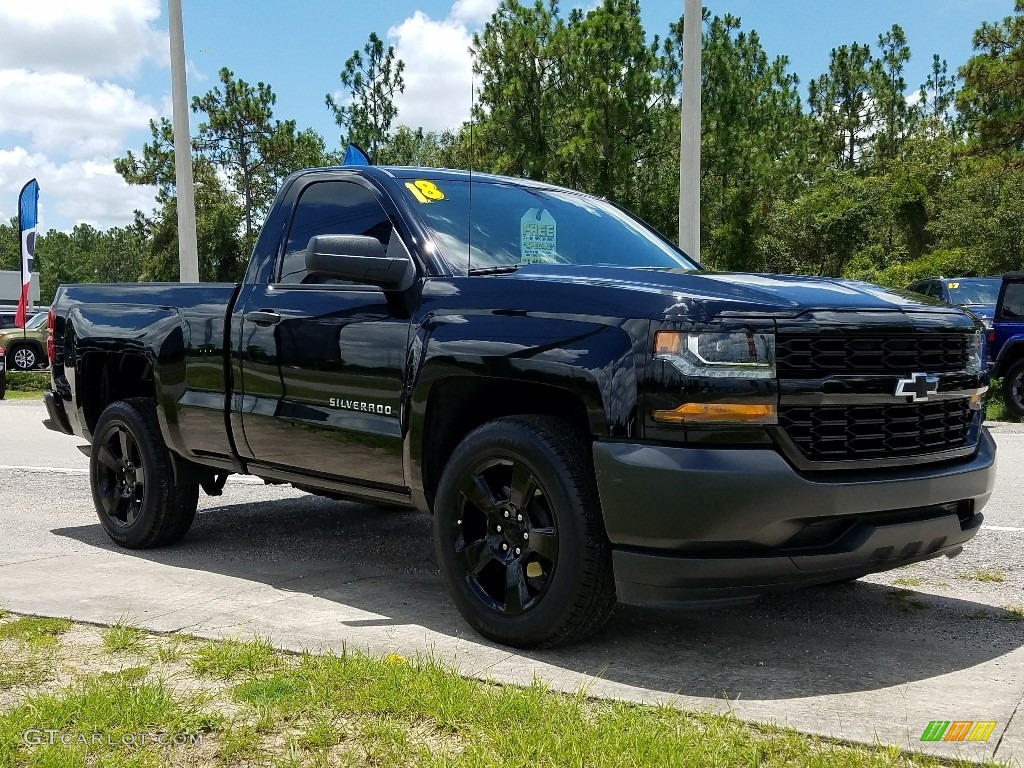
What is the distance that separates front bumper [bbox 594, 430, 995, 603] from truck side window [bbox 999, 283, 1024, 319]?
11336mm

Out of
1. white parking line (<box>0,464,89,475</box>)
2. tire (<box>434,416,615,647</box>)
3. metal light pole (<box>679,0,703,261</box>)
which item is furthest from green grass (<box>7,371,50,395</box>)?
tire (<box>434,416,615,647</box>)

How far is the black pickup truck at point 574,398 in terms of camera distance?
3.74 metres

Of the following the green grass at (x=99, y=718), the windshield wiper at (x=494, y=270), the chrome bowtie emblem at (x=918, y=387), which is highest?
the windshield wiper at (x=494, y=270)

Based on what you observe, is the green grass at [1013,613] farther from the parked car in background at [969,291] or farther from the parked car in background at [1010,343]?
the parked car in background at [969,291]

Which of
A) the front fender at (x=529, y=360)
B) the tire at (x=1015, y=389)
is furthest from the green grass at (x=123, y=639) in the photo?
the tire at (x=1015, y=389)

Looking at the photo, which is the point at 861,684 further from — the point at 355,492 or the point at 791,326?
the point at 355,492

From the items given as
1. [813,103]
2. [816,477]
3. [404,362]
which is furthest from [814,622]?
[813,103]

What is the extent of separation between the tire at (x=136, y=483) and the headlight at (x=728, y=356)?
3.46m

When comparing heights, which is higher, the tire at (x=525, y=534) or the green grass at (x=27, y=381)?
the tire at (x=525, y=534)

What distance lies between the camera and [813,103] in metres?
58.8

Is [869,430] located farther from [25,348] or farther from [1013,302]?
[25,348]

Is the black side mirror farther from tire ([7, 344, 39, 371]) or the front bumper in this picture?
tire ([7, 344, 39, 371])

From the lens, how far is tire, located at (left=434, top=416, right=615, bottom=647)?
13.0ft

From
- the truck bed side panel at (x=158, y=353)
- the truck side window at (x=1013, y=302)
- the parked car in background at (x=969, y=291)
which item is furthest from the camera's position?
the parked car in background at (x=969, y=291)
